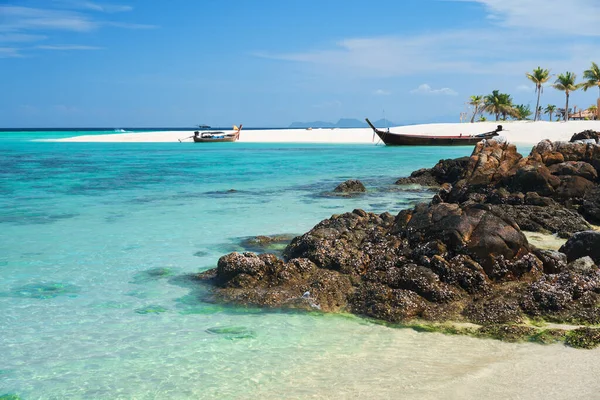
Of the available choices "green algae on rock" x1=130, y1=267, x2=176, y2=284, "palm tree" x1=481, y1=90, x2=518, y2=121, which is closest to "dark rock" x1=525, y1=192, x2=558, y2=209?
"green algae on rock" x1=130, y1=267, x2=176, y2=284

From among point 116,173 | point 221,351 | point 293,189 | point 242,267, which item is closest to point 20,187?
point 116,173

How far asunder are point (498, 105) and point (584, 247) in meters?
78.8

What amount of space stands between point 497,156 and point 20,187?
1766 cm

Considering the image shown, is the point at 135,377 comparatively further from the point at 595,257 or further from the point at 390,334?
the point at 595,257

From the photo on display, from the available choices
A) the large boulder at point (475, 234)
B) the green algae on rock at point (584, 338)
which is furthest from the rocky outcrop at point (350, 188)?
the green algae on rock at point (584, 338)

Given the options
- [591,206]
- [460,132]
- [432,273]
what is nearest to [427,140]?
[460,132]

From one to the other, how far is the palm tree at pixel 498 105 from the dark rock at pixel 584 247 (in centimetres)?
7840

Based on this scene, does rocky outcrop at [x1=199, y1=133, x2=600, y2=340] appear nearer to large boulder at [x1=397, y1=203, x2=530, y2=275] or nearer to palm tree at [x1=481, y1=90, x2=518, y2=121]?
large boulder at [x1=397, y1=203, x2=530, y2=275]

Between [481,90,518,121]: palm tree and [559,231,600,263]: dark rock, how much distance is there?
78.4 meters

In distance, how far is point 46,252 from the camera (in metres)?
10.6

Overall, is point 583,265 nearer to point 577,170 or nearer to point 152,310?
point 152,310

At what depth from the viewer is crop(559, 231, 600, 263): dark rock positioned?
8.03 m

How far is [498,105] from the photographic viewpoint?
81750 millimetres

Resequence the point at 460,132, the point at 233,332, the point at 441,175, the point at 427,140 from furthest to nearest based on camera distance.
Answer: the point at 460,132, the point at 427,140, the point at 441,175, the point at 233,332
